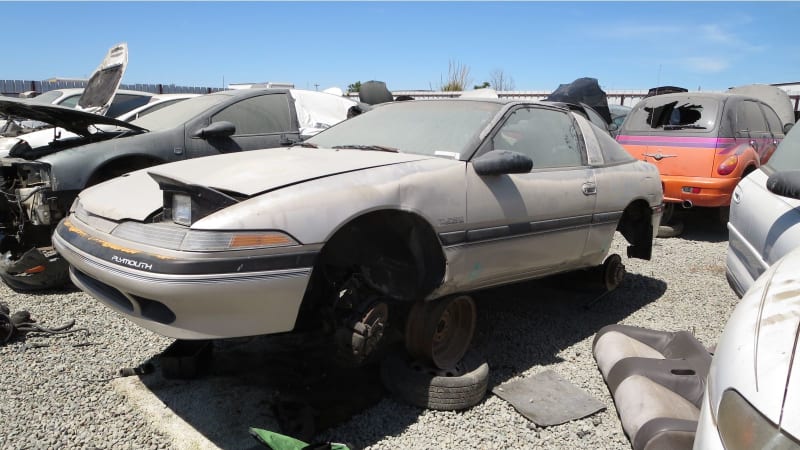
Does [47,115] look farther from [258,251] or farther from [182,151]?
[258,251]

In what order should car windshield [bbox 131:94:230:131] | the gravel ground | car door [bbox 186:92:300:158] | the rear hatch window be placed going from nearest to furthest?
the gravel ground < car door [bbox 186:92:300:158] < car windshield [bbox 131:94:230:131] < the rear hatch window

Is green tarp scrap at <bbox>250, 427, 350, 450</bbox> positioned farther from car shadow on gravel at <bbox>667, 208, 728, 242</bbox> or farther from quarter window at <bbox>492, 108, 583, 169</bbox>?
car shadow on gravel at <bbox>667, 208, 728, 242</bbox>

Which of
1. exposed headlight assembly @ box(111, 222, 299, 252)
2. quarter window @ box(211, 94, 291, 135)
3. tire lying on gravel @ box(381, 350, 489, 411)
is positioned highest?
quarter window @ box(211, 94, 291, 135)

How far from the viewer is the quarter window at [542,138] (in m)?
3.39

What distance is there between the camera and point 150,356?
326cm

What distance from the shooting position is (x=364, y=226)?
271cm

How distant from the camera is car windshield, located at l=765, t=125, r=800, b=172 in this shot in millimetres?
3111

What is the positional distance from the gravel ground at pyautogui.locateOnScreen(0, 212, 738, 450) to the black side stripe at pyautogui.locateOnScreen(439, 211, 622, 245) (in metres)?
0.80

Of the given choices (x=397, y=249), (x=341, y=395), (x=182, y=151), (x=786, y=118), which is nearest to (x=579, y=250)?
(x=397, y=249)

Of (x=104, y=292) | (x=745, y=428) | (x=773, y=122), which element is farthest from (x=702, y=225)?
(x=104, y=292)

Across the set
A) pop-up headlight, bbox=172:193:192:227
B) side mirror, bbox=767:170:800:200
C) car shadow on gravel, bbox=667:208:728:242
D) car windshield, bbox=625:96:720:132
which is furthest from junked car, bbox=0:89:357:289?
car shadow on gravel, bbox=667:208:728:242

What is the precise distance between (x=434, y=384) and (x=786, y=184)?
71.8 inches

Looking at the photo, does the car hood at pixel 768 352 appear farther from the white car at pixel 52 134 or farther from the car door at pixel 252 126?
the white car at pixel 52 134

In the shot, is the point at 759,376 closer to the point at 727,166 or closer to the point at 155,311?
the point at 155,311
